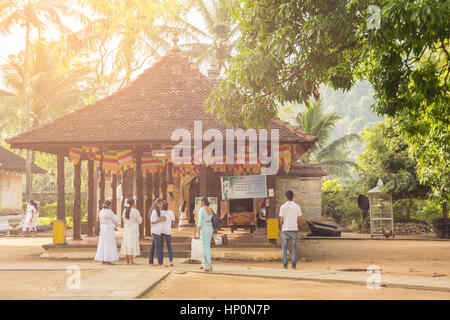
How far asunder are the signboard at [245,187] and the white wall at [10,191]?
23.8 m

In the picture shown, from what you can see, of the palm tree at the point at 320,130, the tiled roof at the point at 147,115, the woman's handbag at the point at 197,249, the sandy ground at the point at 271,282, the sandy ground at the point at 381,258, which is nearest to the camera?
the sandy ground at the point at 271,282

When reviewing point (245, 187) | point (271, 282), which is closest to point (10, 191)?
point (245, 187)

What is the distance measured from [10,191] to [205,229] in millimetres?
28125

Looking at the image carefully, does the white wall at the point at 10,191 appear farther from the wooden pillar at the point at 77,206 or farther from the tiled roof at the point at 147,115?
the tiled roof at the point at 147,115

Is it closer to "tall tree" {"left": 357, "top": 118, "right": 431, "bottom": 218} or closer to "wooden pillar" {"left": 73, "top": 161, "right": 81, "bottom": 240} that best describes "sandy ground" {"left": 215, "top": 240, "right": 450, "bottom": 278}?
"tall tree" {"left": 357, "top": 118, "right": 431, "bottom": 218}

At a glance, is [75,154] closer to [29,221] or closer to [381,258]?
[381,258]

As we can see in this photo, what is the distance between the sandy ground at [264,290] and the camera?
8.69 meters

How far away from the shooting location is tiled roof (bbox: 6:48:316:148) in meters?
15.5

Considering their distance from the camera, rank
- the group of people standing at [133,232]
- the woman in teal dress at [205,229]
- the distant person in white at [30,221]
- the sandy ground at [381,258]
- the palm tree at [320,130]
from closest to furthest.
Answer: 1. the woman in teal dress at [205,229]
2. the sandy ground at [381,258]
3. the group of people standing at [133,232]
4. the distant person in white at [30,221]
5. the palm tree at [320,130]

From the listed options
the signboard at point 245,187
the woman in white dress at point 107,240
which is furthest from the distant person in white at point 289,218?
the woman in white dress at point 107,240

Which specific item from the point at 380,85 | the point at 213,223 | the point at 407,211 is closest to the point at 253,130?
the point at 213,223

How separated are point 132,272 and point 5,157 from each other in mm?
27848

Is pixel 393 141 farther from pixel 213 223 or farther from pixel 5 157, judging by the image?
pixel 5 157
